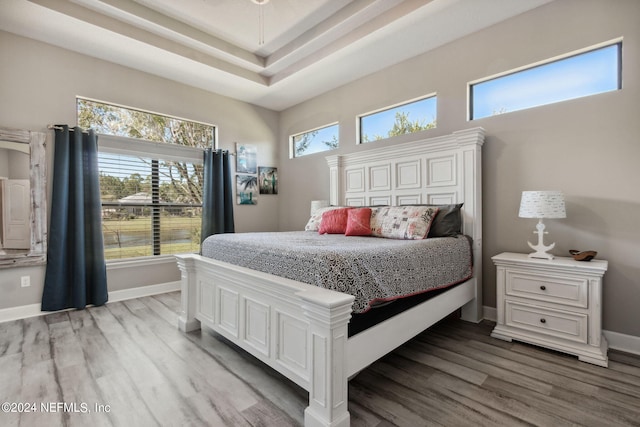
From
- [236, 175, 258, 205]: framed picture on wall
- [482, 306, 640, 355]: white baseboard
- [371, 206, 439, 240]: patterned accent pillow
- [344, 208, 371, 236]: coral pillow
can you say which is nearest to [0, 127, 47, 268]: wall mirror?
[236, 175, 258, 205]: framed picture on wall

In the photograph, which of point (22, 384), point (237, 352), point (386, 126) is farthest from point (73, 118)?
point (386, 126)

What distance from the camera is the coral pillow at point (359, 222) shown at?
2.98 meters

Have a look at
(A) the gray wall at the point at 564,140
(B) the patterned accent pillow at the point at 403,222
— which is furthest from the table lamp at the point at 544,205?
(B) the patterned accent pillow at the point at 403,222

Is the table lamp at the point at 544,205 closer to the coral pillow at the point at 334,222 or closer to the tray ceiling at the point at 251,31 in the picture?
the coral pillow at the point at 334,222

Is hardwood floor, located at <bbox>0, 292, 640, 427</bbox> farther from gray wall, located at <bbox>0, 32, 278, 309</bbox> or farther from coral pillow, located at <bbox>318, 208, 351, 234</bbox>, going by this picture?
coral pillow, located at <bbox>318, 208, 351, 234</bbox>

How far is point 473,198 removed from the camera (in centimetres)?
291

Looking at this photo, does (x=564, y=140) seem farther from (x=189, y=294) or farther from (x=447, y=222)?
(x=189, y=294)

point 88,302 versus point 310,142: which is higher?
point 310,142

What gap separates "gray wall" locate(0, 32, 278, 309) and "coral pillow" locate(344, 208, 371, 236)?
2319 mm

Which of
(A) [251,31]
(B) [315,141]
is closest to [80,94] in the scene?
(A) [251,31]

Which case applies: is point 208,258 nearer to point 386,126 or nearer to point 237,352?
point 237,352

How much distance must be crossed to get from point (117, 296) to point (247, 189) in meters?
2.24

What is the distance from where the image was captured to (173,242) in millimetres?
4230

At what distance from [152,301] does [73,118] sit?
7.29 ft
